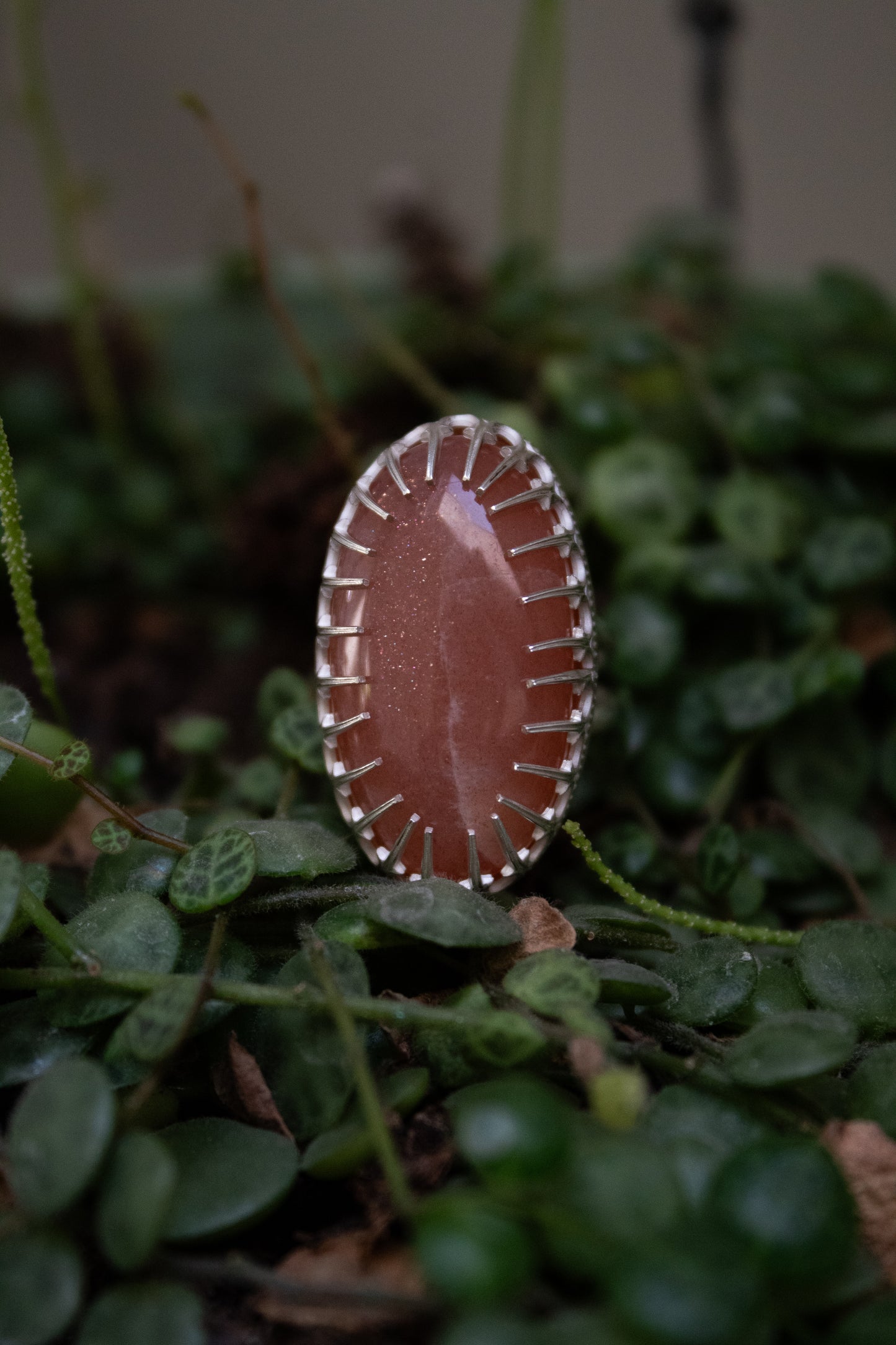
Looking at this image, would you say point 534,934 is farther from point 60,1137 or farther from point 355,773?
point 60,1137

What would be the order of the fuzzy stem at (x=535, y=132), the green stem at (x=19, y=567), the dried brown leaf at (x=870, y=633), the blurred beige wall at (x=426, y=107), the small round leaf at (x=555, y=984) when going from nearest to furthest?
the small round leaf at (x=555, y=984) → the green stem at (x=19, y=567) → the dried brown leaf at (x=870, y=633) → the fuzzy stem at (x=535, y=132) → the blurred beige wall at (x=426, y=107)

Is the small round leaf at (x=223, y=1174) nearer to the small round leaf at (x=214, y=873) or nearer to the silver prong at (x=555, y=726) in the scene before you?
the small round leaf at (x=214, y=873)

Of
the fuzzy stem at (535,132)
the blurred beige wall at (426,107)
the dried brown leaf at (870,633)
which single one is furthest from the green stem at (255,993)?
the blurred beige wall at (426,107)

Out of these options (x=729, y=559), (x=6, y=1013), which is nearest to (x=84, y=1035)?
(x=6, y=1013)

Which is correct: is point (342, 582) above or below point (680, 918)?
above

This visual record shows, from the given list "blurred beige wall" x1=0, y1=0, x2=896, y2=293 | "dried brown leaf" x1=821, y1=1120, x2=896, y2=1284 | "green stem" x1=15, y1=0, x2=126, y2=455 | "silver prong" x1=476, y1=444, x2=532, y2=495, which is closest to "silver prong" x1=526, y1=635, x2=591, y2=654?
"silver prong" x1=476, y1=444, x2=532, y2=495

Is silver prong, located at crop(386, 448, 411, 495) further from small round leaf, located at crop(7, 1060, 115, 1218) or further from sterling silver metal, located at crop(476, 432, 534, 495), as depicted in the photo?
small round leaf, located at crop(7, 1060, 115, 1218)

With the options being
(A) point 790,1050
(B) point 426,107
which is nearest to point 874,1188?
Result: (A) point 790,1050
